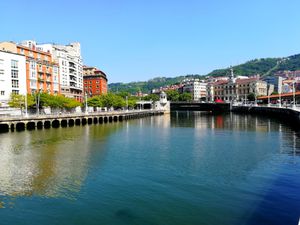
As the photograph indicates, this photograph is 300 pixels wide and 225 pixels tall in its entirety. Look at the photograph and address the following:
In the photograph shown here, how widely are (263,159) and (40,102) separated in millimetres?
77461

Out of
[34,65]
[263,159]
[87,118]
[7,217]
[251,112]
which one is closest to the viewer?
[7,217]

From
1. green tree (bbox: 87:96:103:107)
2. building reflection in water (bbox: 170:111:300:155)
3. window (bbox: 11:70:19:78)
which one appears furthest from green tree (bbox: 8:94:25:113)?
green tree (bbox: 87:96:103:107)

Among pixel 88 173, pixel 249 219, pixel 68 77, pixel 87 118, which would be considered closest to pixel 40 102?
pixel 87 118

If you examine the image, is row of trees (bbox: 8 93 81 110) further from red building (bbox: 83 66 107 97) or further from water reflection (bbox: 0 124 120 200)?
red building (bbox: 83 66 107 97)

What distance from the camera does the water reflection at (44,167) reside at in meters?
23.1

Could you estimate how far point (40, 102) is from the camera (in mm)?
95562

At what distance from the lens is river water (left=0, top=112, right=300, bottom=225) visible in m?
18.0

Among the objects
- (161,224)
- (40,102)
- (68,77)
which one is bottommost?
(161,224)

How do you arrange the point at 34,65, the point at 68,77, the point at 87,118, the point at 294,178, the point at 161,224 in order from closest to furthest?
the point at 161,224
the point at 294,178
the point at 87,118
the point at 34,65
the point at 68,77

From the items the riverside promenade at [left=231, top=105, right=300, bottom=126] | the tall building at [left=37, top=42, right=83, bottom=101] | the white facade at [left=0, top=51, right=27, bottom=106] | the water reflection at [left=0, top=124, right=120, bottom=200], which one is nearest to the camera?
the water reflection at [left=0, top=124, right=120, bottom=200]

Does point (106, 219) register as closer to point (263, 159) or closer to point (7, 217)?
point (7, 217)

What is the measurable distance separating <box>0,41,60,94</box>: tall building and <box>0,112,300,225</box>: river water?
230 feet

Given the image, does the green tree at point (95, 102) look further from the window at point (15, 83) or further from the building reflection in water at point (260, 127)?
the building reflection in water at point (260, 127)

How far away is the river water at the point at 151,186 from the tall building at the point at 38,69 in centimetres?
7003
